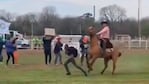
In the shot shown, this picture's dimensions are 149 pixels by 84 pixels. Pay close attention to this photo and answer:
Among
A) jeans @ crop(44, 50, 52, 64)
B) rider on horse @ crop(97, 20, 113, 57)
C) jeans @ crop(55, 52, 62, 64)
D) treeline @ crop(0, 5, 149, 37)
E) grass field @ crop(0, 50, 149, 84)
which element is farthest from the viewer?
treeline @ crop(0, 5, 149, 37)

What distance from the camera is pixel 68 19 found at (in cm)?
9706

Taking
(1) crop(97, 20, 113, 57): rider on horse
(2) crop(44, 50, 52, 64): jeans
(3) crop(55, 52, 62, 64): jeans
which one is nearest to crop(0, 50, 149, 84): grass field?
(1) crop(97, 20, 113, 57): rider on horse

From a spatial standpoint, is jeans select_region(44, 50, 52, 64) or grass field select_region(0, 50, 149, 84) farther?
jeans select_region(44, 50, 52, 64)

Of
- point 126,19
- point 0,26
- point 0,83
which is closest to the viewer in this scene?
point 0,83

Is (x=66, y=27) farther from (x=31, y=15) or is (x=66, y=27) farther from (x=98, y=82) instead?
(x=98, y=82)

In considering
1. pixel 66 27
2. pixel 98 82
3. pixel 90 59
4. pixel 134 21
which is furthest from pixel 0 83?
pixel 134 21

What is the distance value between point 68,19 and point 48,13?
→ 882cm

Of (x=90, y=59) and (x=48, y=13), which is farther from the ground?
(x=48, y=13)

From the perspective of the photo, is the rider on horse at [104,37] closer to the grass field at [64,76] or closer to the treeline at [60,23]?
the grass field at [64,76]

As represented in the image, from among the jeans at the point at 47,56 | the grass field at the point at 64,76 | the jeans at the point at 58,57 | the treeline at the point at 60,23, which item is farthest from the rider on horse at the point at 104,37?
the treeline at the point at 60,23

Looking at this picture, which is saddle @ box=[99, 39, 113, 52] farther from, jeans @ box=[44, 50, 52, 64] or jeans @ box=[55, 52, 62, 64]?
jeans @ box=[55, 52, 62, 64]

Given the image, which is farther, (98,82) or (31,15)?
(31,15)

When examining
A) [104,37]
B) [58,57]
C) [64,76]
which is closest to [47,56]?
[58,57]

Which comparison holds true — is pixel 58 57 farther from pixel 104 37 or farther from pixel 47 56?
pixel 104 37
